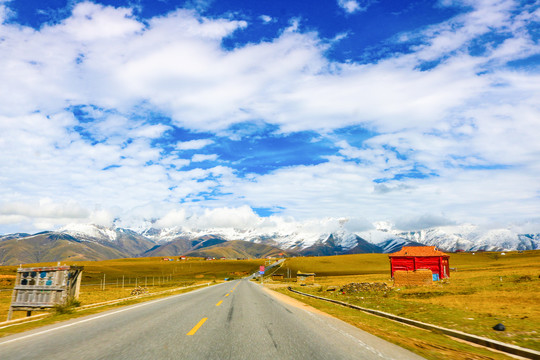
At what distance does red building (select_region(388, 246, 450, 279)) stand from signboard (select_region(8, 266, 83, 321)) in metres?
60.2

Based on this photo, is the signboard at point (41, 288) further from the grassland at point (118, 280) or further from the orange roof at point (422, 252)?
the orange roof at point (422, 252)

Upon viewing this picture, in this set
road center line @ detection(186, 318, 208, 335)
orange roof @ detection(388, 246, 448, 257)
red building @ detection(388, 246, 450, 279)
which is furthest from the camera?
orange roof @ detection(388, 246, 448, 257)

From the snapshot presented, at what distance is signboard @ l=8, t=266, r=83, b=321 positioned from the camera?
1664 cm

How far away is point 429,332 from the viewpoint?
1211 cm

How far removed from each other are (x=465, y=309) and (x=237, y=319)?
40.7ft

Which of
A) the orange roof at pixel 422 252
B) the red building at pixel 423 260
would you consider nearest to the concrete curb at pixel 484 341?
the red building at pixel 423 260

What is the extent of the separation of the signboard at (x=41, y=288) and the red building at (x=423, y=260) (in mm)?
60227

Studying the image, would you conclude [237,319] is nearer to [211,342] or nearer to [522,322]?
[211,342]

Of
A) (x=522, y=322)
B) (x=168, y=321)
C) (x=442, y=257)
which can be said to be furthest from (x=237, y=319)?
(x=442, y=257)

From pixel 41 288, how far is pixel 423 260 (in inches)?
2488

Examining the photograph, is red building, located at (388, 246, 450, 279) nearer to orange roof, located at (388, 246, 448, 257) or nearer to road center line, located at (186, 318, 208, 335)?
orange roof, located at (388, 246, 448, 257)

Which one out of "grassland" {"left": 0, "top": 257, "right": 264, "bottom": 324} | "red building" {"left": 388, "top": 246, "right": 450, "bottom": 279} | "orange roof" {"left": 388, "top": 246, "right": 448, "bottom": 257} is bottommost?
"grassland" {"left": 0, "top": 257, "right": 264, "bottom": 324}

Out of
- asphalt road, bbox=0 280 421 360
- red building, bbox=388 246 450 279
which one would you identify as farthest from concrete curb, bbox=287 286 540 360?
red building, bbox=388 246 450 279

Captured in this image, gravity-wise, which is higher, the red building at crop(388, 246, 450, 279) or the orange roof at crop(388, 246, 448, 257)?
the orange roof at crop(388, 246, 448, 257)
